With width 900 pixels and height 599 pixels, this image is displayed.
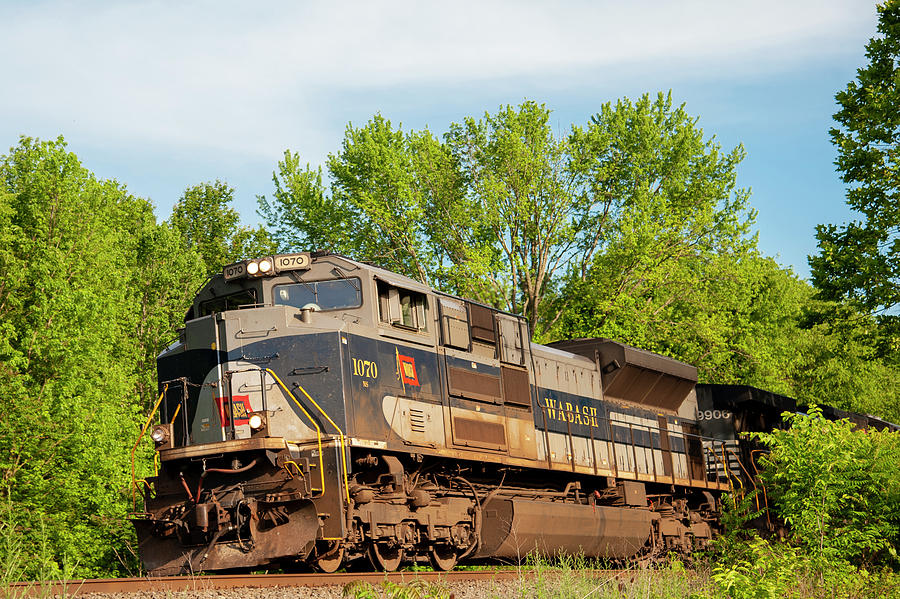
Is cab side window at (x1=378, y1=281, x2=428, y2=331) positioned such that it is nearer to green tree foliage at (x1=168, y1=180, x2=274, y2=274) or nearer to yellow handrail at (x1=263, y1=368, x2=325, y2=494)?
yellow handrail at (x1=263, y1=368, x2=325, y2=494)

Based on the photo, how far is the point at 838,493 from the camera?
13438 mm

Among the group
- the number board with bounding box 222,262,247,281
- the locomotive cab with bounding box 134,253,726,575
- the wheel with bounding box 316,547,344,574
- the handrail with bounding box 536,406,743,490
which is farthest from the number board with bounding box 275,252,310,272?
the handrail with bounding box 536,406,743,490

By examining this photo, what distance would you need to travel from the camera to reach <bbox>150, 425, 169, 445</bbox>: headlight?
407 inches

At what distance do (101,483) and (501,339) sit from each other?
977 cm

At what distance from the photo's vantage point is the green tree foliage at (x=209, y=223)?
125 feet

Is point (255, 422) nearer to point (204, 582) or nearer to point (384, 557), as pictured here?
point (204, 582)

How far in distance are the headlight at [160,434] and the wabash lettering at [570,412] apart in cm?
603

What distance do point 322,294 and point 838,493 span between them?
27.7 ft

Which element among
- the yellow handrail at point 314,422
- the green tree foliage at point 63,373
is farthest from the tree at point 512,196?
the yellow handrail at point 314,422

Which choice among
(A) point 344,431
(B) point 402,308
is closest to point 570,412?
(B) point 402,308

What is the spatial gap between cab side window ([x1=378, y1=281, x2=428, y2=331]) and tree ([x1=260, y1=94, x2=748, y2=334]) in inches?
566

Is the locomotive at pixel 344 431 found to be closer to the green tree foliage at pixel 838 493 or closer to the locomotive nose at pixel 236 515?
the locomotive nose at pixel 236 515

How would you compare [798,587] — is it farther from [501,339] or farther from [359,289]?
[359,289]

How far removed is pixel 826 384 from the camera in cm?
3909
